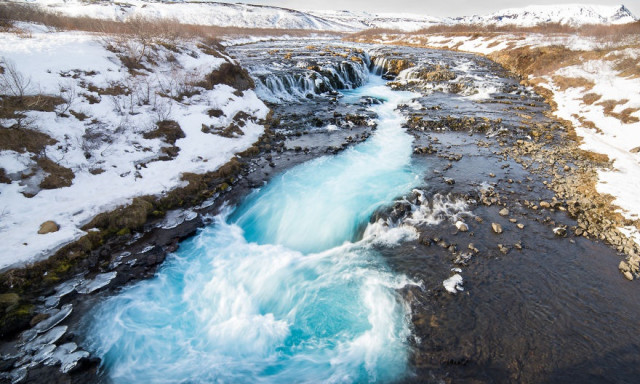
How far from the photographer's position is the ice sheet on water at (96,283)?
7.77 meters

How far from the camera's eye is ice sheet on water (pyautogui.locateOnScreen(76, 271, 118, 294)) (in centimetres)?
777

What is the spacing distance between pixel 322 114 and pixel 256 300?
54.1 feet

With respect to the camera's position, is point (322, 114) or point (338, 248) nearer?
point (338, 248)

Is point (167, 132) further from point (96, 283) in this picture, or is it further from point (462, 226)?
point (462, 226)

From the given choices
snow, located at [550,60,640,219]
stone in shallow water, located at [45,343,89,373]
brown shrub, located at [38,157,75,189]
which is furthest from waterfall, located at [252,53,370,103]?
stone in shallow water, located at [45,343,89,373]

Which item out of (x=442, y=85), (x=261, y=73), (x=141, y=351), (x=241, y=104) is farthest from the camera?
(x=442, y=85)

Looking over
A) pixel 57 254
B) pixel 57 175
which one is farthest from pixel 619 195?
pixel 57 175

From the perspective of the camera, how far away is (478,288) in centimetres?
772

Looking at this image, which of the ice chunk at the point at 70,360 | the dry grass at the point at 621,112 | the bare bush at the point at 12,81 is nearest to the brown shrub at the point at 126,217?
the ice chunk at the point at 70,360

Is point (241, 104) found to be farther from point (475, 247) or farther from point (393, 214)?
point (475, 247)

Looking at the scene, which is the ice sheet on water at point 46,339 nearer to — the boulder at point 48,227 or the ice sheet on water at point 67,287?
the ice sheet on water at point 67,287

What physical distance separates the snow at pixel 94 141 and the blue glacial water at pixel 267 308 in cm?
317

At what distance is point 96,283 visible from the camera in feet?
26.2

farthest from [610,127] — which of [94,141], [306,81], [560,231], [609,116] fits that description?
[94,141]
